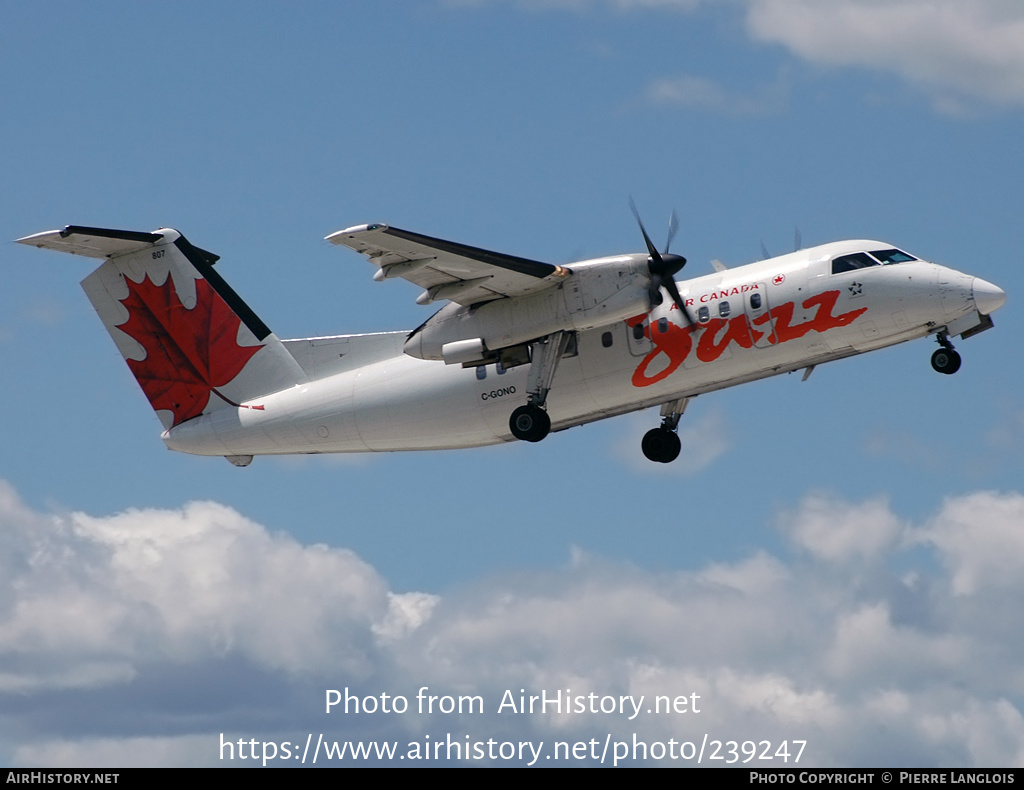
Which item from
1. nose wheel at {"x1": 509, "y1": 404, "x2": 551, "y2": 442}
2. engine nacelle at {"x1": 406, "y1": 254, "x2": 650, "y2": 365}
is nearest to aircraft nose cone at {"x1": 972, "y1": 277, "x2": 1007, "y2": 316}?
engine nacelle at {"x1": 406, "y1": 254, "x2": 650, "y2": 365}

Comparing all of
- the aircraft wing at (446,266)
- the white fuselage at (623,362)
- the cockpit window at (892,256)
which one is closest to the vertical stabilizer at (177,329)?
the white fuselage at (623,362)

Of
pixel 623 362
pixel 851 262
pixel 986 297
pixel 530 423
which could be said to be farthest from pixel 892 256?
pixel 530 423

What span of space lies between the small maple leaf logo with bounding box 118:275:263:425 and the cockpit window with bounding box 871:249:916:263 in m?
12.2

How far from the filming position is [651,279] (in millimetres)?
24344

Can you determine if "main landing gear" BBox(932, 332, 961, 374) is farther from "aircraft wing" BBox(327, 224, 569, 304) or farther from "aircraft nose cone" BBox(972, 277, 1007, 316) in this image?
"aircraft wing" BBox(327, 224, 569, 304)

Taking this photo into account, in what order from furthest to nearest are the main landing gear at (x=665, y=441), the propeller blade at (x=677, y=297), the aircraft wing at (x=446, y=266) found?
the main landing gear at (x=665, y=441) < the propeller blade at (x=677, y=297) < the aircraft wing at (x=446, y=266)

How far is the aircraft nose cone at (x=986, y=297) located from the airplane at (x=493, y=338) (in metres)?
0.03

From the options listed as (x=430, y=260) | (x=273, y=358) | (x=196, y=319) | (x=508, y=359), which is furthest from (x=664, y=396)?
(x=196, y=319)

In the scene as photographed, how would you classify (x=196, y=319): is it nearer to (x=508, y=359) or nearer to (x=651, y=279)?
(x=508, y=359)

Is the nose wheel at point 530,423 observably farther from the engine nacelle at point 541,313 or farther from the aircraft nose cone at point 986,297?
the aircraft nose cone at point 986,297

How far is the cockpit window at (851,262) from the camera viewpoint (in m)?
24.0

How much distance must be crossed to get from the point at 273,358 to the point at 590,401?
680cm

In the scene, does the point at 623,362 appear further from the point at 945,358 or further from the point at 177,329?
the point at 177,329

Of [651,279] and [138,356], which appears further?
[138,356]
